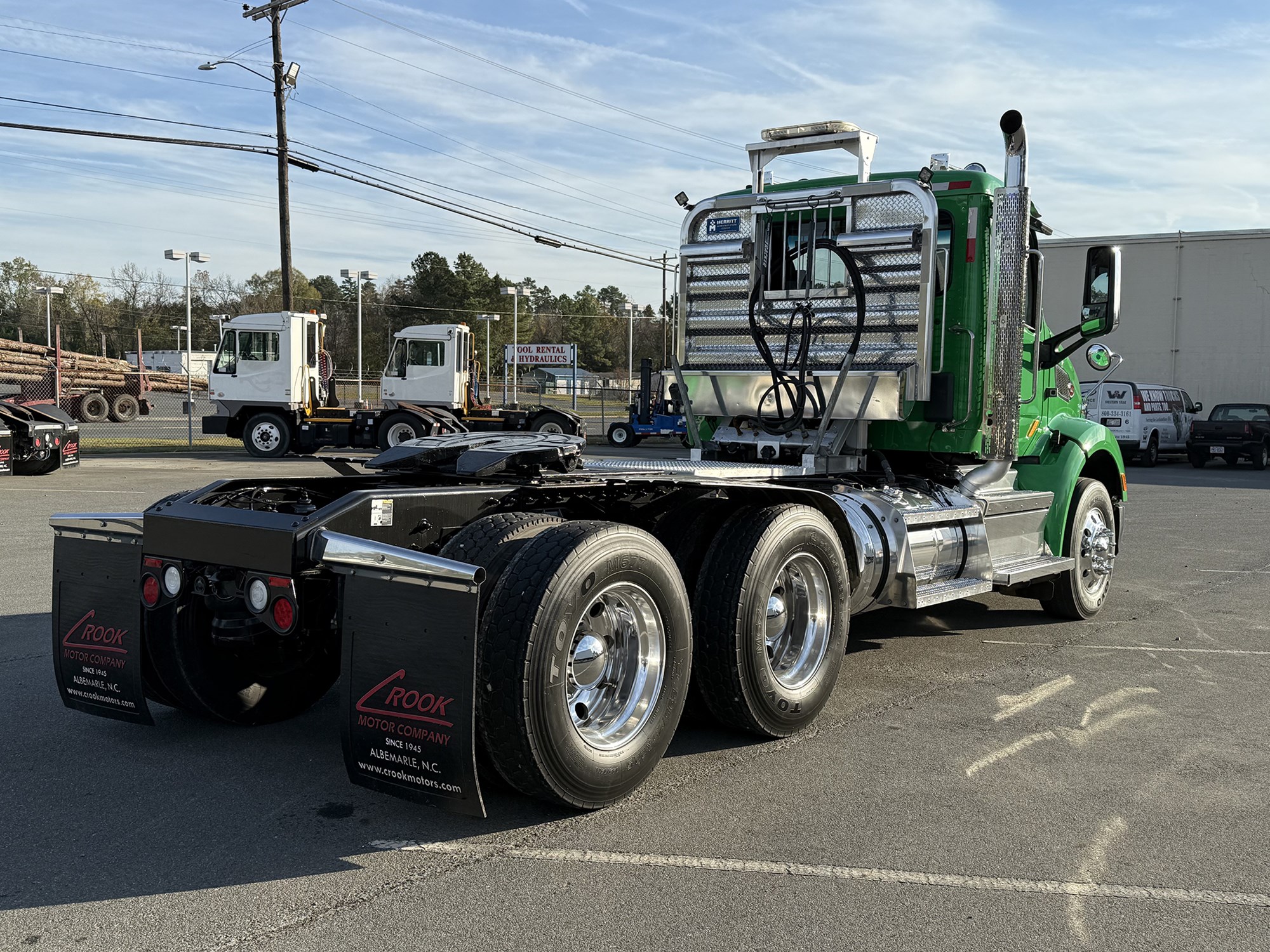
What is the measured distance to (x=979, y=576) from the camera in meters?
6.89

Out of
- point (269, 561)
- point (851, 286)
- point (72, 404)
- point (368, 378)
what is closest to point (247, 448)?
point (72, 404)

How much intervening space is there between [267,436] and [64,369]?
746 inches

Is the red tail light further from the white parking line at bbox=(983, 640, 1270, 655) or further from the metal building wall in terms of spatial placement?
the metal building wall

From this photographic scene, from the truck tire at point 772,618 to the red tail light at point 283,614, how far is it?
1.73 m

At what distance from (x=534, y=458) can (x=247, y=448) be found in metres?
22.9

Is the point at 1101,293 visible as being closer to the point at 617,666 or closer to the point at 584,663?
the point at 617,666

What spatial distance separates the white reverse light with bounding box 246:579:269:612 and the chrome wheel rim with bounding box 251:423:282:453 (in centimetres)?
2303

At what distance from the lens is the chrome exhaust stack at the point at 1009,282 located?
6.92 m

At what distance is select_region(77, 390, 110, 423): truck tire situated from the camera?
3931 cm

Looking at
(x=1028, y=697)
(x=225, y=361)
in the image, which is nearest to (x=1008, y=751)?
(x=1028, y=697)

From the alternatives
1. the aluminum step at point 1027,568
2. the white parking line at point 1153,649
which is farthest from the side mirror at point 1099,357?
the white parking line at point 1153,649

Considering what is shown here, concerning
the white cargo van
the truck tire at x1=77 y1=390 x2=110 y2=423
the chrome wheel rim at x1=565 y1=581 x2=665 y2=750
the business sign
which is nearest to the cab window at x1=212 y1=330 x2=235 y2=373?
the truck tire at x1=77 y1=390 x2=110 y2=423

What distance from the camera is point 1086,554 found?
26.0ft

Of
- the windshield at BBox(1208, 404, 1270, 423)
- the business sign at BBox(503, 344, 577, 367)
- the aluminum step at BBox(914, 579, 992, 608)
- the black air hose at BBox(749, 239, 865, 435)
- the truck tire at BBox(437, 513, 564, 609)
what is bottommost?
the aluminum step at BBox(914, 579, 992, 608)
